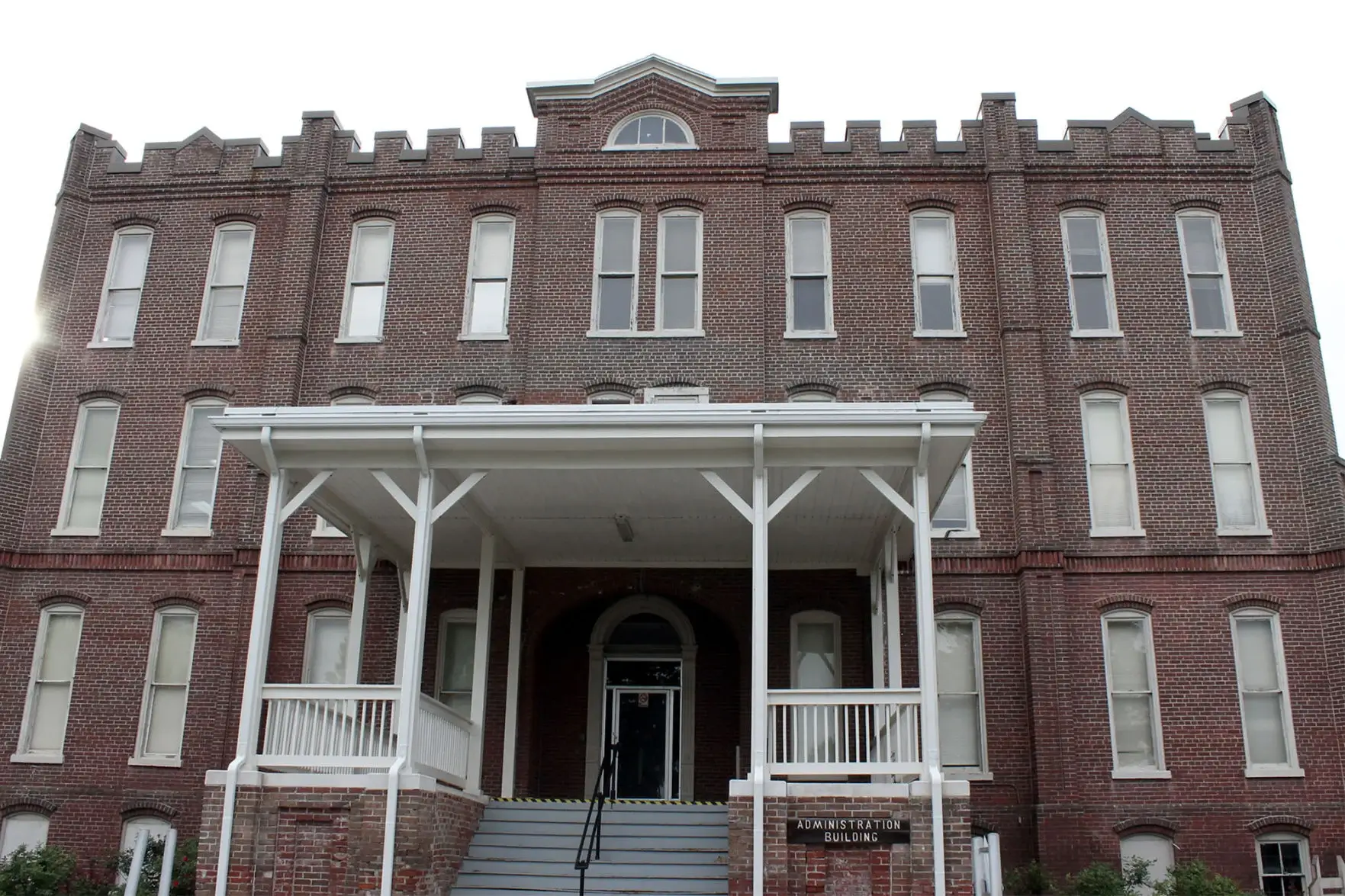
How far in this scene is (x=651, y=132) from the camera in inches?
813

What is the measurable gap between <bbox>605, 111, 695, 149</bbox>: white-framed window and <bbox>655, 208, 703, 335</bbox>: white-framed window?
134 cm

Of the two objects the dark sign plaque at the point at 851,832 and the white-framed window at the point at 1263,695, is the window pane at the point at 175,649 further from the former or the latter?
the white-framed window at the point at 1263,695

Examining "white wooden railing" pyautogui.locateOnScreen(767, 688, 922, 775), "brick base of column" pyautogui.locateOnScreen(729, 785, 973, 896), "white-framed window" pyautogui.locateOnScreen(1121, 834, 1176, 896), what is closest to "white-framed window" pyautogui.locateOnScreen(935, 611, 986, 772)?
"white-framed window" pyautogui.locateOnScreen(1121, 834, 1176, 896)

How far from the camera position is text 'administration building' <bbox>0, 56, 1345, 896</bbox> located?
50.8 ft

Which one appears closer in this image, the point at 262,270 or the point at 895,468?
the point at 895,468

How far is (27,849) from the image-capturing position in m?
17.6

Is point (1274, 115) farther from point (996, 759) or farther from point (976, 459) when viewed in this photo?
point (996, 759)

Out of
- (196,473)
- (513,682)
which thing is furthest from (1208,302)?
(196,473)

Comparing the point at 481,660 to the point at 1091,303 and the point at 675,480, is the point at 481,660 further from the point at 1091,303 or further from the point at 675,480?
the point at 1091,303

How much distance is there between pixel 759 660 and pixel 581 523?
4.04 m

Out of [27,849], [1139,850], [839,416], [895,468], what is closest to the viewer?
[839,416]

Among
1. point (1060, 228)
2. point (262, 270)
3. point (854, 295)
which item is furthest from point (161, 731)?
point (1060, 228)

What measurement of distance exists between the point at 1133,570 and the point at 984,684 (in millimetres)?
2707

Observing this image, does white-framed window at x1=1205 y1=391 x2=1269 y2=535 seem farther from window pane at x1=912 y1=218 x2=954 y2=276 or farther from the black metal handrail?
the black metal handrail
